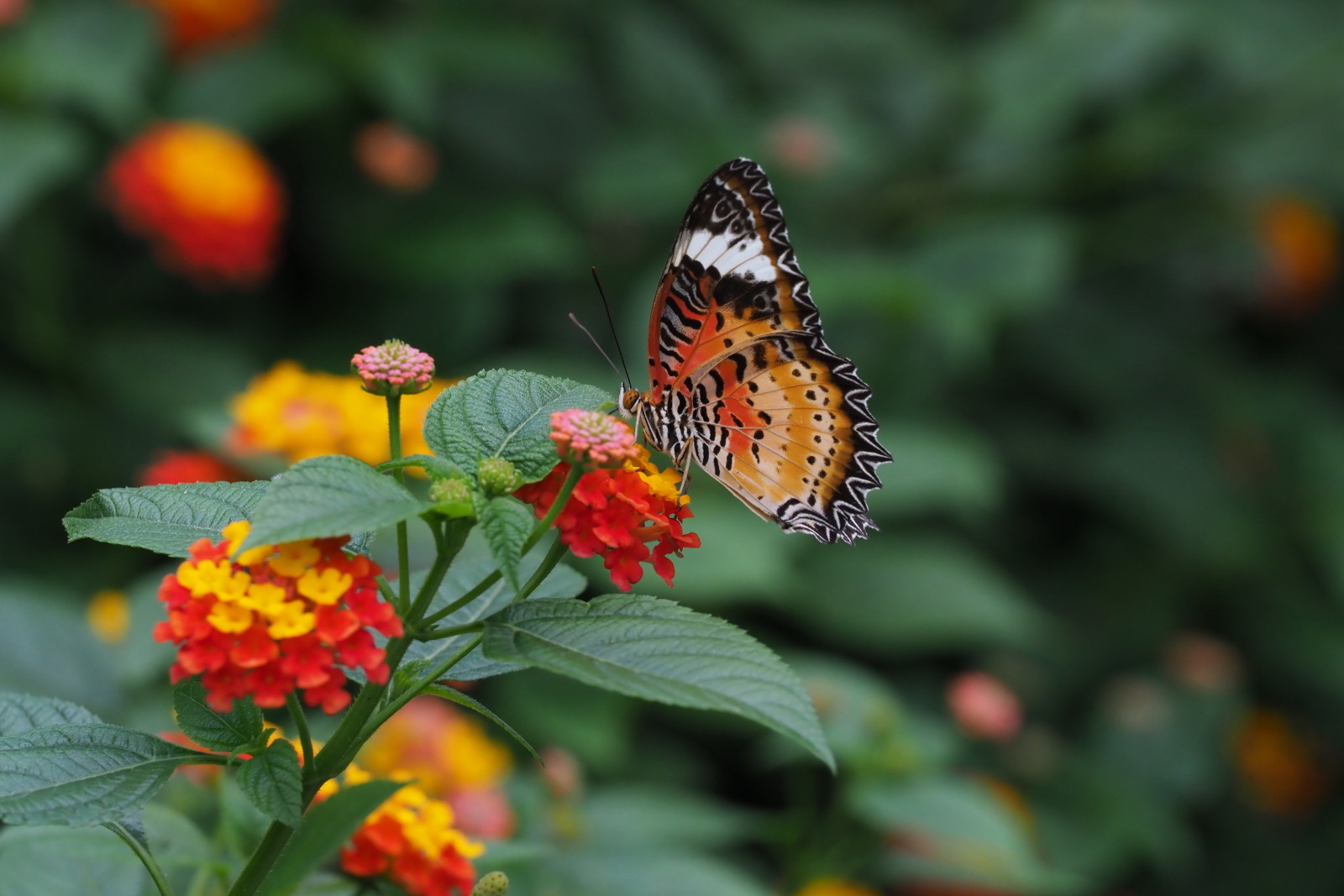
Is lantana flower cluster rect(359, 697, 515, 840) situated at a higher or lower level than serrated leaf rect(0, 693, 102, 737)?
higher

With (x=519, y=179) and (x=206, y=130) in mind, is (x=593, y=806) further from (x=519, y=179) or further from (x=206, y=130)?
(x=519, y=179)

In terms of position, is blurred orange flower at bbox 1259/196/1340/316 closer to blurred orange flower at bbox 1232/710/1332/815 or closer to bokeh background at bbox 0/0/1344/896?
bokeh background at bbox 0/0/1344/896

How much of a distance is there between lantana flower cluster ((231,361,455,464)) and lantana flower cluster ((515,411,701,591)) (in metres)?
0.69

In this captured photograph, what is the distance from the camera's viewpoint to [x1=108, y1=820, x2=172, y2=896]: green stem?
80cm

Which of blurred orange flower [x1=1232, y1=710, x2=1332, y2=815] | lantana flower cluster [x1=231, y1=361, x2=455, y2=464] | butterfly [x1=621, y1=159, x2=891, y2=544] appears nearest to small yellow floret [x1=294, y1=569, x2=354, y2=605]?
butterfly [x1=621, y1=159, x2=891, y2=544]

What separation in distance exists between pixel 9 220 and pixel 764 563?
5.11ft

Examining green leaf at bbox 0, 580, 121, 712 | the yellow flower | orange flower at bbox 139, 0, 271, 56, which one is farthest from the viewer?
orange flower at bbox 139, 0, 271, 56

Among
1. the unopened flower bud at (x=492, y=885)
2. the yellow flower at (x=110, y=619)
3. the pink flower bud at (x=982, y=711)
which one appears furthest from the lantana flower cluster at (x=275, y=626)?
the pink flower bud at (x=982, y=711)

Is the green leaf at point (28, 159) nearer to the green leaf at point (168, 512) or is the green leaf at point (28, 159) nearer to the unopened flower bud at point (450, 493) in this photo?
the green leaf at point (168, 512)

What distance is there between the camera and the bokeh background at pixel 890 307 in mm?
2537

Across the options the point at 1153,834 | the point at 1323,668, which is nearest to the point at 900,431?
the point at 1153,834

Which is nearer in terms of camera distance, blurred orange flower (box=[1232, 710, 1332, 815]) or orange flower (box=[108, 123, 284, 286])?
orange flower (box=[108, 123, 284, 286])

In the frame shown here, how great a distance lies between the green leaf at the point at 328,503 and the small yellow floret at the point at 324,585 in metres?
0.04

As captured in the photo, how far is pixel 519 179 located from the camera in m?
3.33
